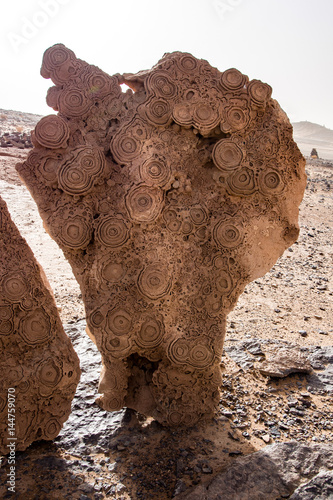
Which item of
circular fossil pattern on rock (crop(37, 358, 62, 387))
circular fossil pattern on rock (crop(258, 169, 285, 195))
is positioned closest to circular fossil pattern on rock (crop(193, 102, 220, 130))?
circular fossil pattern on rock (crop(258, 169, 285, 195))

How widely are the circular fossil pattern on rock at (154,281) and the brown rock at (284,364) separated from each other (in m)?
1.49

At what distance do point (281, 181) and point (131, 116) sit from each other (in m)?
1.22

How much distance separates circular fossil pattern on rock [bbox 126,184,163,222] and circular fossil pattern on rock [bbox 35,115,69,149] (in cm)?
61

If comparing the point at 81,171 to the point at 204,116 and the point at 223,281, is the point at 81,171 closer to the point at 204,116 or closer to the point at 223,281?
the point at 204,116

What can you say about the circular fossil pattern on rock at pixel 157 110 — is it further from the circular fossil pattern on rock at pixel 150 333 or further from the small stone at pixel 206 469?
the small stone at pixel 206 469

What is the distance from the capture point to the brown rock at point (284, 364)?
3922mm

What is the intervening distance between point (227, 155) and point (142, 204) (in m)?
Answer: 0.74

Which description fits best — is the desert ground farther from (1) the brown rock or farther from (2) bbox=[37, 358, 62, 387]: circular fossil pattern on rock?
(2) bbox=[37, 358, 62, 387]: circular fossil pattern on rock

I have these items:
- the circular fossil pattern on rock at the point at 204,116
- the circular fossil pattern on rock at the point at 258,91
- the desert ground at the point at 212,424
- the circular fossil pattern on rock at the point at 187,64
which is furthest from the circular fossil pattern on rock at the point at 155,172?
the desert ground at the point at 212,424

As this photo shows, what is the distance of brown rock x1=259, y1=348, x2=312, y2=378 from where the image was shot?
12.9 feet

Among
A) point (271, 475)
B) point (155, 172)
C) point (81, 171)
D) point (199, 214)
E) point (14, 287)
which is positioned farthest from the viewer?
point (199, 214)

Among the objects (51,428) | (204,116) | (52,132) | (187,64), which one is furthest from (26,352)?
(187,64)

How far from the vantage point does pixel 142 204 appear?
3.08 metres

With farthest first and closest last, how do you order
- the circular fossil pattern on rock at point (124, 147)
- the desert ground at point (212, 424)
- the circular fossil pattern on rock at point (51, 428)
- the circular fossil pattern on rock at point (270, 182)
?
the circular fossil pattern on rock at point (270, 182) → the circular fossil pattern on rock at point (124, 147) → the circular fossil pattern on rock at point (51, 428) → the desert ground at point (212, 424)
